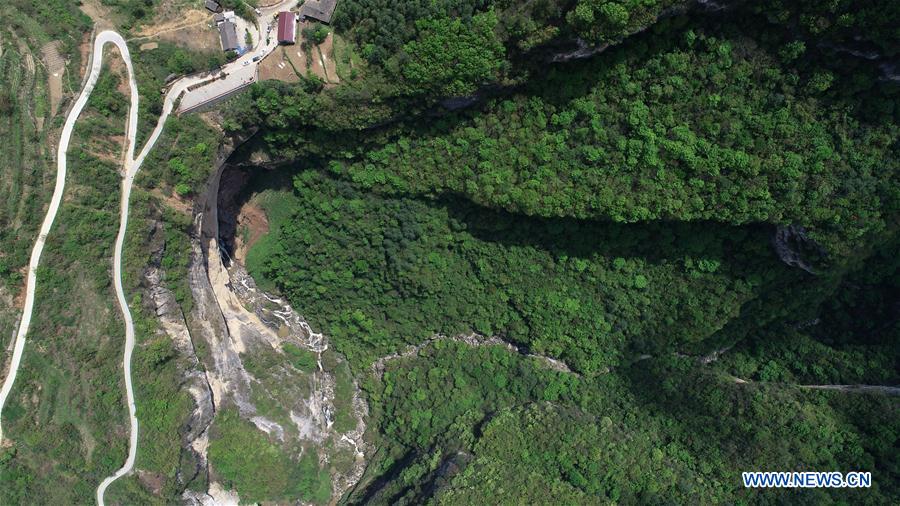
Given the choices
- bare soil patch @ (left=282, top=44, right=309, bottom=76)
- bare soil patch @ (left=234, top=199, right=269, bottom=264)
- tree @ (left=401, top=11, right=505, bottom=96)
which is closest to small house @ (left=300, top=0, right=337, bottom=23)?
bare soil patch @ (left=282, top=44, right=309, bottom=76)

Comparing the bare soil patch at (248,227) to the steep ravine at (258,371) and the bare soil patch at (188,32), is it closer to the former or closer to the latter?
the steep ravine at (258,371)

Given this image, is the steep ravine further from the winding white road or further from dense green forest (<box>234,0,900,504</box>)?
the winding white road

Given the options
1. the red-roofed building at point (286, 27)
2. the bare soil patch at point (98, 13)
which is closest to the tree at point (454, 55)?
the red-roofed building at point (286, 27)

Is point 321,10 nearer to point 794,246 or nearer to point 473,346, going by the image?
point 473,346

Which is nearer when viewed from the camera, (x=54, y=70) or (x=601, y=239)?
(x=54, y=70)

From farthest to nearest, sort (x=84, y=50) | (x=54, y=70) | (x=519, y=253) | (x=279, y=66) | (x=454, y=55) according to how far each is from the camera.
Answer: (x=519, y=253) < (x=279, y=66) < (x=84, y=50) < (x=54, y=70) < (x=454, y=55)

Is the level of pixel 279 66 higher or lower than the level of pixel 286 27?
lower

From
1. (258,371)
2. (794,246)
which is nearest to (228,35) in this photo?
(258,371)

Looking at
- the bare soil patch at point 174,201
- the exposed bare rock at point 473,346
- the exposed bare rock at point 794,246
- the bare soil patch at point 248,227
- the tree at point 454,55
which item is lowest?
the exposed bare rock at point 473,346

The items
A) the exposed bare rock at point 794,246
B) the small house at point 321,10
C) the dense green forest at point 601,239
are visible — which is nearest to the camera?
the dense green forest at point 601,239

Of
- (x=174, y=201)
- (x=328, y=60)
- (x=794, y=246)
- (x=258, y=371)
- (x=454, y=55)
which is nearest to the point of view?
(x=454, y=55)
